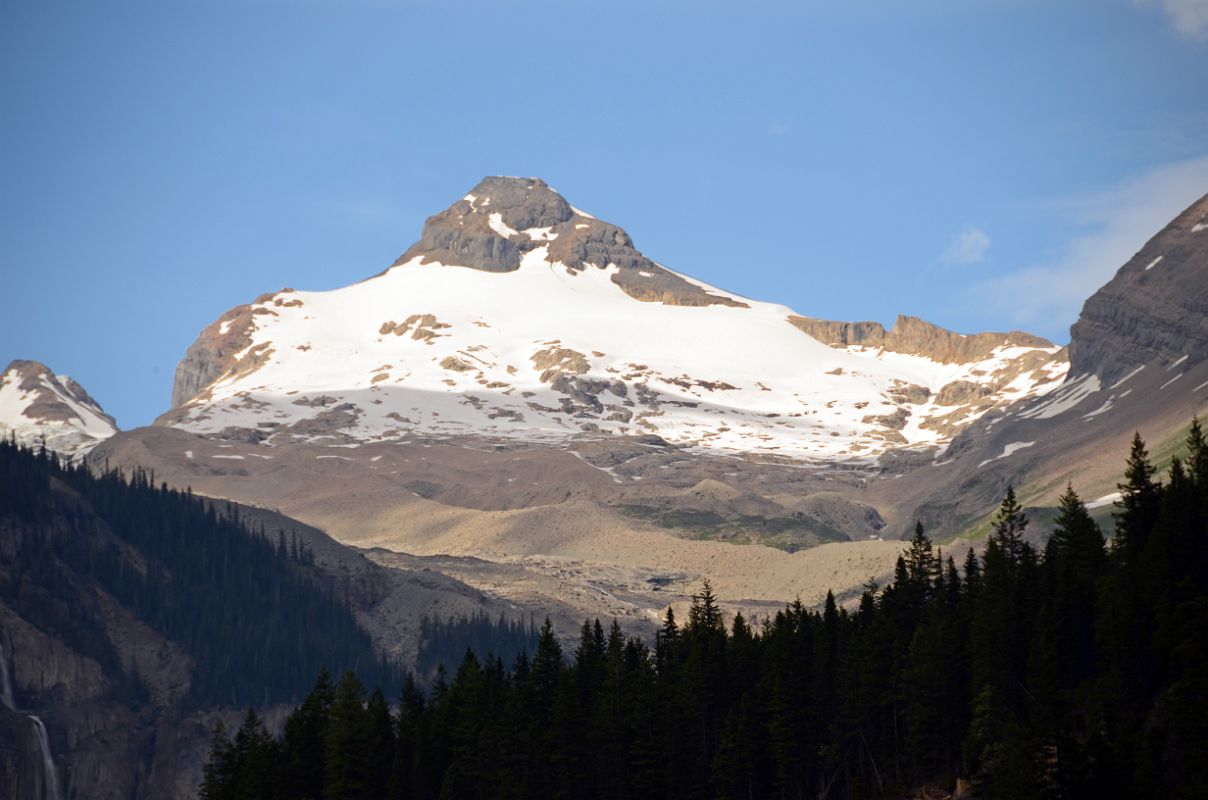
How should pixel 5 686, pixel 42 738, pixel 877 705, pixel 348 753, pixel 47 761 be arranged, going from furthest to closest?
pixel 5 686, pixel 42 738, pixel 47 761, pixel 348 753, pixel 877 705

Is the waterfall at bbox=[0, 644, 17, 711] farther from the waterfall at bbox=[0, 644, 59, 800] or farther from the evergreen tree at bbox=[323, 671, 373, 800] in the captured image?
the evergreen tree at bbox=[323, 671, 373, 800]

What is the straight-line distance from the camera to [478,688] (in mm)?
A: 110625

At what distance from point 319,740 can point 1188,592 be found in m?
54.8

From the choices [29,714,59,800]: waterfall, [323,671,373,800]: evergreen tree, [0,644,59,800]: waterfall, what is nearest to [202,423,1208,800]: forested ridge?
[323,671,373,800]: evergreen tree

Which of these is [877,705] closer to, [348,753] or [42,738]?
[348,753]

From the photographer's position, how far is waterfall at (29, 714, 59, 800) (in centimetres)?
18700

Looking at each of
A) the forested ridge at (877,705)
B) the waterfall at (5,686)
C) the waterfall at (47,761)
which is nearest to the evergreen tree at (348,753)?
the forested ridge at (877,705)

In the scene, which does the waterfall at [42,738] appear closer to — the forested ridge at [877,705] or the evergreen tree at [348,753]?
the forested ridge at [877,705]

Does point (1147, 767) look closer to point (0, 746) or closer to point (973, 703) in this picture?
point (973, 703)

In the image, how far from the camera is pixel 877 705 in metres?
94.9

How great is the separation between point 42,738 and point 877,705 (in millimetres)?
122817

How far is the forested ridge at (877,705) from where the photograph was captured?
75.3 m

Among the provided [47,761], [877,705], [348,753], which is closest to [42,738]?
[47,761]

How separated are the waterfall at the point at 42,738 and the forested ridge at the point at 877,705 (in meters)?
76.0
